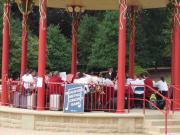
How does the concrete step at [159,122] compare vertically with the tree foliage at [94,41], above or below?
below

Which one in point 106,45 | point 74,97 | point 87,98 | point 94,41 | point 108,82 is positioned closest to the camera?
point 74,97

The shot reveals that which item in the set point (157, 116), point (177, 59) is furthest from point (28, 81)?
point (177, 59)

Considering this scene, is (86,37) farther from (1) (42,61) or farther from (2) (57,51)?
(1) (42,61)

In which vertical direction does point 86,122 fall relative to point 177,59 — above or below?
below

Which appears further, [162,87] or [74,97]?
[162,87]

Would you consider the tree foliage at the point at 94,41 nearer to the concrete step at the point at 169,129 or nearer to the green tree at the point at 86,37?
the green tree at the point at 86,37

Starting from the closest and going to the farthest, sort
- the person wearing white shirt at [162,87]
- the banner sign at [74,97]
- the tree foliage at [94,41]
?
the banner sign at [74,97] → the person wearing white shirt at [162,87] → the tree foliage at [94,41]

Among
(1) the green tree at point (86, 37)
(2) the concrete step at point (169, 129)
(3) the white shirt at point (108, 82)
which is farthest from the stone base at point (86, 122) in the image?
(1) the green tree at point (86, 37)

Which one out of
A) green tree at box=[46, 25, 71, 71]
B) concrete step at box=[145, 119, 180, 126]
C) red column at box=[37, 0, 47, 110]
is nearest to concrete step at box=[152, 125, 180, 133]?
concrete step at box=[145, 119, 180, 126]

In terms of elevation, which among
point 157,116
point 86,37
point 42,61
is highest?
point 86,37

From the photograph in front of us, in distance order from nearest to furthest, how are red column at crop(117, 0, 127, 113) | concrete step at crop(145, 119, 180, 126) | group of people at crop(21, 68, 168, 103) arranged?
concrete step at crop(145, 119, 180, 126) → red column at crop(117, 0, 127, 113) → group of people at crop(21, 68, 168, 103)

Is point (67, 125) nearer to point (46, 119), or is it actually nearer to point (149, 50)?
point (46, 119)

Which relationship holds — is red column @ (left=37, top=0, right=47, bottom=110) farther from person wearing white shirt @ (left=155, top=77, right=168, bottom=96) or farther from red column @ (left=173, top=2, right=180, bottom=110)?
person wearing white shirt @ (left=155, top=77, right=168, bottom=96)

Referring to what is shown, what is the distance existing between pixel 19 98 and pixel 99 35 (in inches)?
1346
